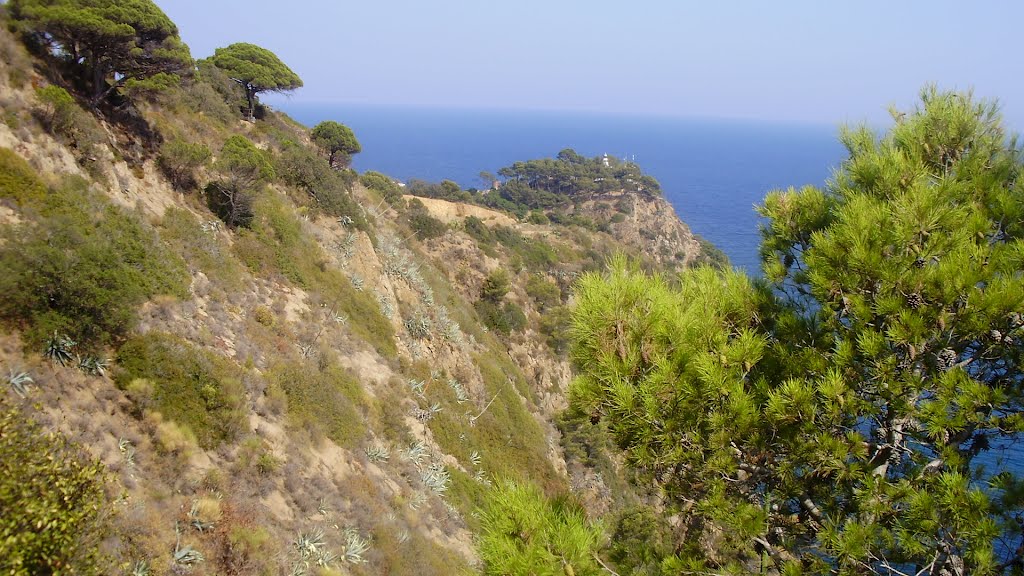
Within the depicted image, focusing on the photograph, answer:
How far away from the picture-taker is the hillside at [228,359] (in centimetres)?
685

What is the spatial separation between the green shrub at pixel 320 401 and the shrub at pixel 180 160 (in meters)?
7.11

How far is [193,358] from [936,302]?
33.1ft

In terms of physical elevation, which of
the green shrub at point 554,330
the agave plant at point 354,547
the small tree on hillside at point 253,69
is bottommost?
the green shrub at point 554,330

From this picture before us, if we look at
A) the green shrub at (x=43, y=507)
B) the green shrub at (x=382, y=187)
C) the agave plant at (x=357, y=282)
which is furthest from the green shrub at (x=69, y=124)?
the green shrub at (x=382, y=187)

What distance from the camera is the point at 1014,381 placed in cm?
354

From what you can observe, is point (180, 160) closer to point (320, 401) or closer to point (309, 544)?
point (320, 401)

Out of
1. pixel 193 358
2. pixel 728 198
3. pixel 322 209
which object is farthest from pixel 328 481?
pixel 728 198

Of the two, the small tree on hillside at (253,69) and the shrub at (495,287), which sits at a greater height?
the small tree on hillside at (253,69)

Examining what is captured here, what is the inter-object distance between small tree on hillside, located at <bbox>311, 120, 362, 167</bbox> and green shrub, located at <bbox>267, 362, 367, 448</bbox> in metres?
20.1

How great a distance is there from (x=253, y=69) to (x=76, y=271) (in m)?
23.5

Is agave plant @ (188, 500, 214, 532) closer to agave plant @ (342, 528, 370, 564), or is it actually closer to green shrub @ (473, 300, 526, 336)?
agave plant @ (342, 528, 370, 564)

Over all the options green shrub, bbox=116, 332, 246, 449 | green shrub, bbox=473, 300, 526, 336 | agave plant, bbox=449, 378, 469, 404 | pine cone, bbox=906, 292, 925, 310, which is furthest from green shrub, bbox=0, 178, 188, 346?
green shrub, bbox=473, 300, 526, 336

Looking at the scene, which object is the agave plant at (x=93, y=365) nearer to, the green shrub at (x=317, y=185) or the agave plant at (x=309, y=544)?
the agave plant at (x=309, y=544)

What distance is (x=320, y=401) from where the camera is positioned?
1115 cm
